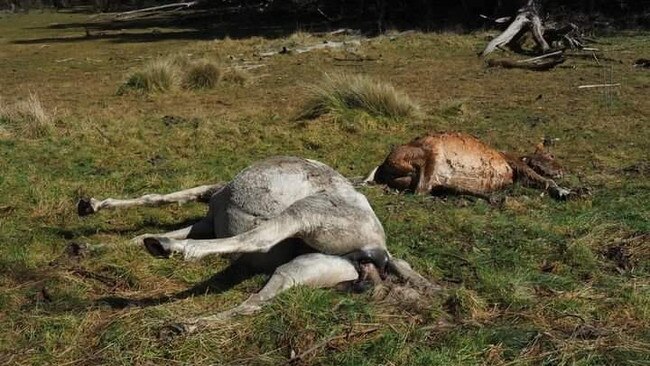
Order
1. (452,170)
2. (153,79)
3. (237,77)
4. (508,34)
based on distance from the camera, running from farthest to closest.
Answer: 1. (508,34)
2. (237,77)
3. (153,79)
4. (452,170)

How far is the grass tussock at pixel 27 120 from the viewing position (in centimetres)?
970

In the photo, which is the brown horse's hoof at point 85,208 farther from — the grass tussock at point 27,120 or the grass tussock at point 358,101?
the grass tussock at point 358,101

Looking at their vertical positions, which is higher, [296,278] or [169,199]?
[296,278]

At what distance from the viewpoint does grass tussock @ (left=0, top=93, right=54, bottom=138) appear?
382 inches

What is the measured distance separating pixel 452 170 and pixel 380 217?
1251mm

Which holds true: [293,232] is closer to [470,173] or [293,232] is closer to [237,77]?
[470,173]

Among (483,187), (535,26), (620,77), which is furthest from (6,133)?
(535,26)

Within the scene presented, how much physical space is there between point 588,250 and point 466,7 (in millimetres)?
25636

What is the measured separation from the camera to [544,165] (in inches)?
291

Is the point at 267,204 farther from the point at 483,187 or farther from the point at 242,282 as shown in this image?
the point at 483,187

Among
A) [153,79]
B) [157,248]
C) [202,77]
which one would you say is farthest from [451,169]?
[202,77]

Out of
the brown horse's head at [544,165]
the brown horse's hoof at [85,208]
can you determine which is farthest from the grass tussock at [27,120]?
the brown horse's head at [544,165]

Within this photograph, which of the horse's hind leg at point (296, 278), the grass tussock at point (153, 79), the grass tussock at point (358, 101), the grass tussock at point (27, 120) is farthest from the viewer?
the grass tussock at point (153, 79)

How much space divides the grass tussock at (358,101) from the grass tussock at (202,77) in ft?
13.5
